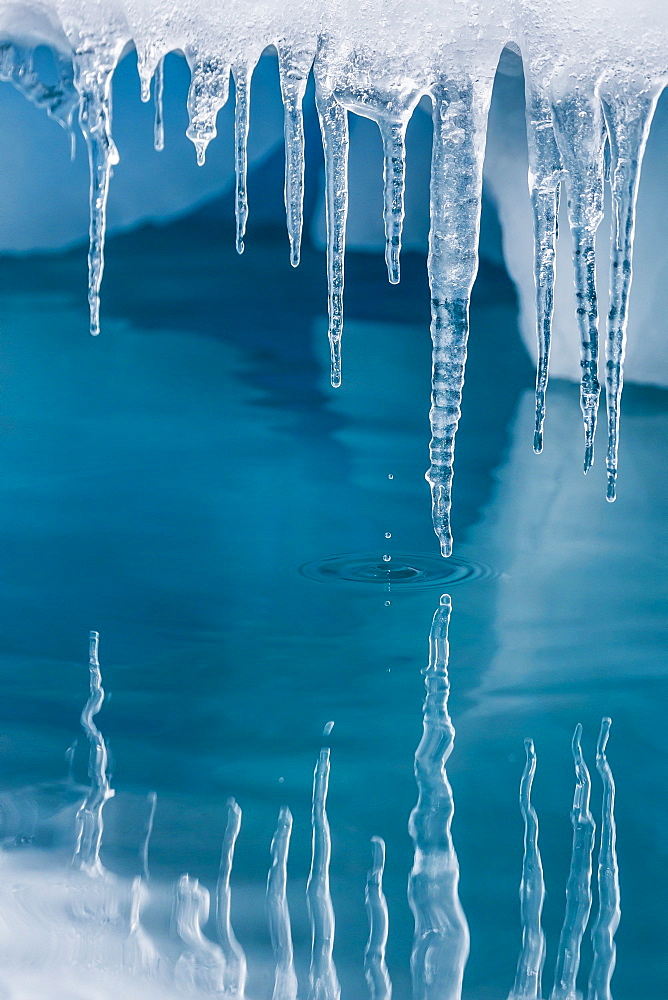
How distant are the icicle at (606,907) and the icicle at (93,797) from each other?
594 mm

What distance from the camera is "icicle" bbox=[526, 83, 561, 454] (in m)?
1.96

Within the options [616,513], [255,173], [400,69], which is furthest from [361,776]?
[255,173]

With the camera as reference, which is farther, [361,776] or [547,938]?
[361,776]

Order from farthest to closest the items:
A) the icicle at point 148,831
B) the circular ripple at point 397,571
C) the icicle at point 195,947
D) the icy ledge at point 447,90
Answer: the circular ripple at point 397,571
the icy ledge at point 447,90
the icicle at point 148,831
the icicle at point 195,947

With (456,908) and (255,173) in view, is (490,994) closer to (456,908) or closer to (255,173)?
(456,908)

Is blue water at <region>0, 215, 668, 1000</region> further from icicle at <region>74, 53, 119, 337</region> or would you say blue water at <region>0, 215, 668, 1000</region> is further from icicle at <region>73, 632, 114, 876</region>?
icicle at <region>74, 53, 119, 337</region>

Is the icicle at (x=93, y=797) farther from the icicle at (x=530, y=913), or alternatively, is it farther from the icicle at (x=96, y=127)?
the icicle at (x=96, y=127)

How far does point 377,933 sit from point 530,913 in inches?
7.4

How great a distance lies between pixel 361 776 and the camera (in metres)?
1.82

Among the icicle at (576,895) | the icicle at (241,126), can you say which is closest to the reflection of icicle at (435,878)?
the icicle at (576,895)

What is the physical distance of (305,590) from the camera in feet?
10.3

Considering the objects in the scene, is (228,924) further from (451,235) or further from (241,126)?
(241,126)

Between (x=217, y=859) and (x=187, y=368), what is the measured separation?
12.0 ft

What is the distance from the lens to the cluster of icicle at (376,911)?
3.92 feet
